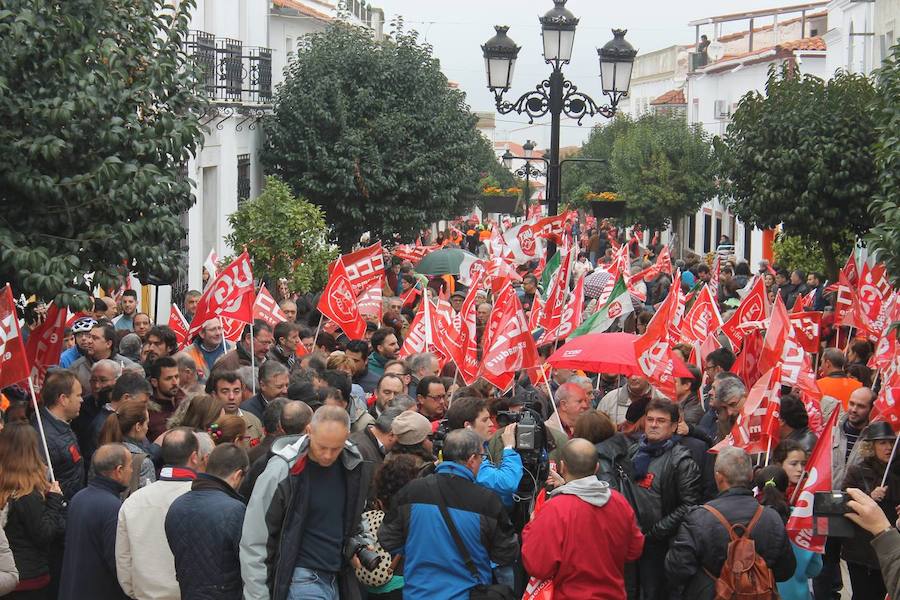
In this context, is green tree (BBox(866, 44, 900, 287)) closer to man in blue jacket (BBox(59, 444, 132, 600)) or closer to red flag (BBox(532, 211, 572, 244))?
man in blue jacket (BBox(59, 444, 132, 600))

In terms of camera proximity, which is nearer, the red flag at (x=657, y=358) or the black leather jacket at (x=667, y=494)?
the black leather jacket at (x=667, y=494)

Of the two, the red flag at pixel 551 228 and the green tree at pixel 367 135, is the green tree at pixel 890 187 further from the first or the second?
the green tree at pixel 367 135

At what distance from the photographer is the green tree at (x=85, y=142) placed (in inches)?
344

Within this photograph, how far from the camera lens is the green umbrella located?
24.7m

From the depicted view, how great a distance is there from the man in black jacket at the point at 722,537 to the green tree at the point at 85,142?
405 cm

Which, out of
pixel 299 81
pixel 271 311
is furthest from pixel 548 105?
pixel 299 81

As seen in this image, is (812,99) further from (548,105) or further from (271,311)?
(271,311)

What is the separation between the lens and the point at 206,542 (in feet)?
21.5

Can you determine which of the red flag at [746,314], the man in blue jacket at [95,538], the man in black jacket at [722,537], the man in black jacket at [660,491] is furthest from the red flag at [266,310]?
the man in black jacket at [722,537]

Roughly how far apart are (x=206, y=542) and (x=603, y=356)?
4.71 meters

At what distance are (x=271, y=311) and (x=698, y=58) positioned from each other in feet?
164

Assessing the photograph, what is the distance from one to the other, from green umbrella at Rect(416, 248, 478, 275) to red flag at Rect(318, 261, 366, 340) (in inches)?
399

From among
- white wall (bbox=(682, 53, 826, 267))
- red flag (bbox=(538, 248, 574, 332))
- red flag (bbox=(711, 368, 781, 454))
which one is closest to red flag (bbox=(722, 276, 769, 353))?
red flag (bbox=(538, 248, 574, 332))

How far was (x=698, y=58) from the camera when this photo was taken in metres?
61.7
